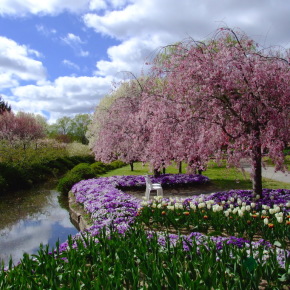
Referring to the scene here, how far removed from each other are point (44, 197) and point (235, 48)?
10.6m

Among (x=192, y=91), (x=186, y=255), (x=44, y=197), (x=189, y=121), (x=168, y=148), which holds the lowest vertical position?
(x=44, y=197)

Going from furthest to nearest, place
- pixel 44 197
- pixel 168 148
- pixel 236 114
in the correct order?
pixel 44 197 < pixel 168 148 < pixel 236 114

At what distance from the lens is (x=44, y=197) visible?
14617 millimetres

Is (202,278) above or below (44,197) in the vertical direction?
above

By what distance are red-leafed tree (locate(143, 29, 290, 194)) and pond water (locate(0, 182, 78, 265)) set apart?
4104 mm

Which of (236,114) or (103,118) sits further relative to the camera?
(103,118)

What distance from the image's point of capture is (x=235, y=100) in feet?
25.9

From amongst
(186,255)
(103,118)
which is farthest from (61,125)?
(186,255)

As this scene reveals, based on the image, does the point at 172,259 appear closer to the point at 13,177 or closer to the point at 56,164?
the point at 13,177

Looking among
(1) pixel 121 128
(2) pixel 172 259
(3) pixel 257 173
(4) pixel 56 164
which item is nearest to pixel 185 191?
(1) pixel 121 128

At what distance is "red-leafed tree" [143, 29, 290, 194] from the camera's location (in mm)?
7387

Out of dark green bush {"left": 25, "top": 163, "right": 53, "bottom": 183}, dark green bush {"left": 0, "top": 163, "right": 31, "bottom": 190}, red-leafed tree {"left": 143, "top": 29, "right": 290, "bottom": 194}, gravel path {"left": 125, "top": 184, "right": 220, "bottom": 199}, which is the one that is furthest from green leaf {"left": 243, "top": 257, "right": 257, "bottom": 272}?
dark green bush {"left": 25, "top": 163, "right": 53, "bottom": 183}

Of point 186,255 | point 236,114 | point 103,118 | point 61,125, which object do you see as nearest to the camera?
point 186,255

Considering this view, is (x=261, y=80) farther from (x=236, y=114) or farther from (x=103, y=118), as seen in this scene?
(x=103, y=118)
